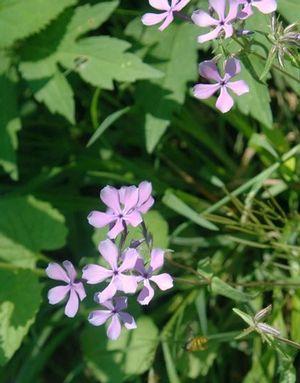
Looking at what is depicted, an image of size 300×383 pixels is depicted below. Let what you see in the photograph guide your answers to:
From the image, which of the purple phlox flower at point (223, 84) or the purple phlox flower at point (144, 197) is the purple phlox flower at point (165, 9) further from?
the purple phlox flower at point (144, 197)

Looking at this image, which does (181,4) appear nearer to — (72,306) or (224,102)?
(224,102)

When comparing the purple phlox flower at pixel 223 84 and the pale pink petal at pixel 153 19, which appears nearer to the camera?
the purple phlox flower at pixel 223 84

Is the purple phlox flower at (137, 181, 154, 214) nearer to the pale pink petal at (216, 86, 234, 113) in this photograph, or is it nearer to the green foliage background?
the pale pink petal at (216, 86, 234, 113)

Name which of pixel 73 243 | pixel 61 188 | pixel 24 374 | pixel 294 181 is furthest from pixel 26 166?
pixel 294 181

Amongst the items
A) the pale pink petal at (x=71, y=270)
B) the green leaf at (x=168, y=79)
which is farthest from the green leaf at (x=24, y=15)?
the pale pink petal at (x=71, y=270)

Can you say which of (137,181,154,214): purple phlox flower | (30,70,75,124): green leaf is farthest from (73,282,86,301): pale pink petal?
(30,70,75,124): green leaf
